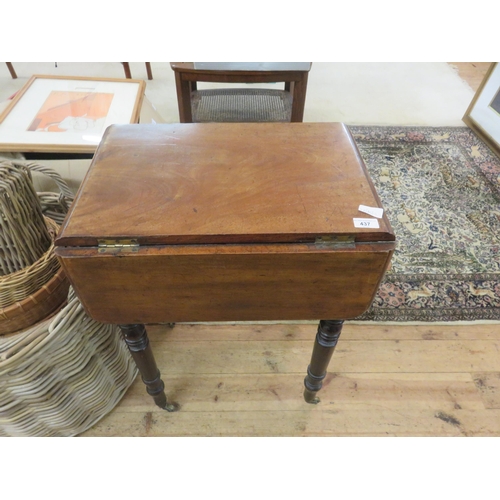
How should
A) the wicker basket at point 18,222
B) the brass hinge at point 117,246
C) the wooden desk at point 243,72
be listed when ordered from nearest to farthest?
the brass hinge at point 117,246 < the wicker basket at point 18,222 < the wooden desk at point 243,72

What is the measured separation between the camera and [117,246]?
0.73 m

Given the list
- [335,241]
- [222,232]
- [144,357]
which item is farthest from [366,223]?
[144,357]

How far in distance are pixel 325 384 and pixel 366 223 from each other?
84 centimetres

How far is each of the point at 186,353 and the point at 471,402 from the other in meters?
1.07

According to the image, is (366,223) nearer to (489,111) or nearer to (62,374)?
(62,374)

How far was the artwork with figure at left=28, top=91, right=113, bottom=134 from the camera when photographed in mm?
1559

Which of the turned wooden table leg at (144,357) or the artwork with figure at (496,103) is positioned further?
the artwork with figure at (496,103)

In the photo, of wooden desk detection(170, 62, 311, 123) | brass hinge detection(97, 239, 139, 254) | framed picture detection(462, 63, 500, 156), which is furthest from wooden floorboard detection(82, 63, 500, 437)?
framed picture detection(462, 63, 500, 156)

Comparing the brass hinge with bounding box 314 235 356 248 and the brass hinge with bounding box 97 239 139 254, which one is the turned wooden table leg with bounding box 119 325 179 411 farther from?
the brass hinge with bounding box 314 235 356 248

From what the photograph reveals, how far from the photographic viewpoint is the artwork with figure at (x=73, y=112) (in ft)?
5.11

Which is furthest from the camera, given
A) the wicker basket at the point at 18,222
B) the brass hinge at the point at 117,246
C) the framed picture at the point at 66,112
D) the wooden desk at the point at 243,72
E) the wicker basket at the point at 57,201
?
the wooden desk at the point at 243,72

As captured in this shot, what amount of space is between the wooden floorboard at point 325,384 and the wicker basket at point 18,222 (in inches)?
24.9

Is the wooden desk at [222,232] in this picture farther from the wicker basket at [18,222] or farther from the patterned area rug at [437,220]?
the patterned area rug at [437,220]

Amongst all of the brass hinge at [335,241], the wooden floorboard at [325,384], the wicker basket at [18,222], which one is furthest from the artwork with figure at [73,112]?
the brass hinge at [335,241]
